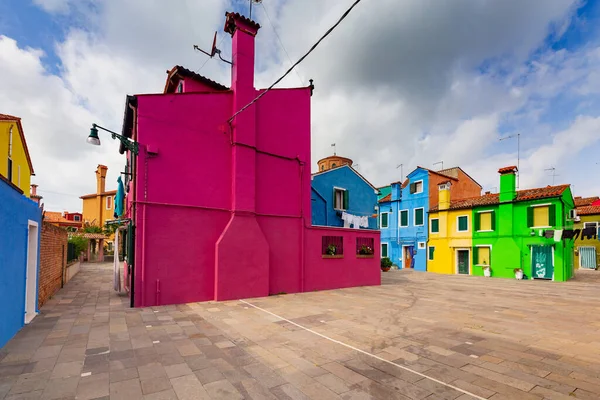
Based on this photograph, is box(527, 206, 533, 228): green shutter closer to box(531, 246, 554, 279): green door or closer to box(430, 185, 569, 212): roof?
box(430, 185, 569, 212): roof

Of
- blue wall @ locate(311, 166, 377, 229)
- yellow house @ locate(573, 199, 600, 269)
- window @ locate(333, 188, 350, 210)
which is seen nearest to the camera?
blue wall @ locate(311, 166, 377, 229)

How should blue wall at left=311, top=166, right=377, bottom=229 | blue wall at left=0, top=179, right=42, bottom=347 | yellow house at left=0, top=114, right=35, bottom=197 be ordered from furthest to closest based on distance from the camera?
blue wall at left=311, top=166, right=377, bottom=229, yellow house at left=0, top=114, right=35, bottom=197, blue wall at left=0, top=179, right=42, bottom=347

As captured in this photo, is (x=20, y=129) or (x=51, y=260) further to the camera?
(x=20, y=129)

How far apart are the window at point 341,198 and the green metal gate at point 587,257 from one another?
23961 millimetres

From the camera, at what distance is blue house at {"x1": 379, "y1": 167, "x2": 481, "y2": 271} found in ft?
87.2

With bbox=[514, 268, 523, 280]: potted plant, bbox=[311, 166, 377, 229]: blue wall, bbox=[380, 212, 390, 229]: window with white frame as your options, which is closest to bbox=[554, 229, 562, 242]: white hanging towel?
bbox=[514, 268, 523, 280]: potted plant

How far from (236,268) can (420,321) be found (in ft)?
19.7

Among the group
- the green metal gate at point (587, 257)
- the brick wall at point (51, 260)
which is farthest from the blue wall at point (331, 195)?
the green metal gate at point (587, 257)

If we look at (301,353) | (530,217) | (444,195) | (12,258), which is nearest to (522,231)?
(530,217)

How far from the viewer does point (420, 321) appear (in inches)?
314

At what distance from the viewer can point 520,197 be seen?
2111 centimetres

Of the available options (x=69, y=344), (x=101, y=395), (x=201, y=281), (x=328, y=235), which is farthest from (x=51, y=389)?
(x=328, y=235)

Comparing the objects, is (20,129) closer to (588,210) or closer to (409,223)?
(409,223)

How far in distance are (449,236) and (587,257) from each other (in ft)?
45.7
